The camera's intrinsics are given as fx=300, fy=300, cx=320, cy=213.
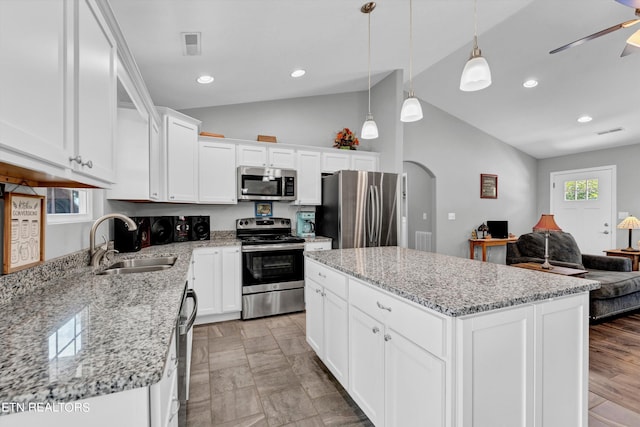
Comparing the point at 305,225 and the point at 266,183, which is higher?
the point at 266,183

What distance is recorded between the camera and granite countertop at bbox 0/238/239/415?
0.62 metres

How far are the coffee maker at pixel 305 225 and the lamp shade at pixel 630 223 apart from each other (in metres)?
5.15

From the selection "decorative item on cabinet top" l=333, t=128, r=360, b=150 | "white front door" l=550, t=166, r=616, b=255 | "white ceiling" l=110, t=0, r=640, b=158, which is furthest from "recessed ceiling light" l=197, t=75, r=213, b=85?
"white front door" l=550, t=166, r=616, b=255

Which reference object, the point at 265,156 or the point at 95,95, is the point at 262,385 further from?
the point at 265,156

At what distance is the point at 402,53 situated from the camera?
11.8ft

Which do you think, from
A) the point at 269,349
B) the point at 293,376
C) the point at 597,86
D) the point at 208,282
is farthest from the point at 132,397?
the point at 597,86

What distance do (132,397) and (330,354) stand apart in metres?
1.62

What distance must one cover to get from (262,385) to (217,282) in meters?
1.45

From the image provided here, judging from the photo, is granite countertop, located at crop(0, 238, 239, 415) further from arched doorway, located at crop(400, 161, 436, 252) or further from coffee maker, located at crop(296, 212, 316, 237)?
arched doorway, located at crop(400, 161, 436, 252)

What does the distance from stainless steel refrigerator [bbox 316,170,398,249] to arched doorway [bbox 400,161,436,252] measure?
5.98 feet

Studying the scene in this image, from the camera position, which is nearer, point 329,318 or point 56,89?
point 56,89

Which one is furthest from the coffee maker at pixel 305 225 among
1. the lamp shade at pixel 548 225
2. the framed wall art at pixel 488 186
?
the framed wall art at pixel 488 186

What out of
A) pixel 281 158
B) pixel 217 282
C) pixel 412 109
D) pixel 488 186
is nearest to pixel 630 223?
pixel 488 186

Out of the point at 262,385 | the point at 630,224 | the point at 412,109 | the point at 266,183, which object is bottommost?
the point at 262,385
